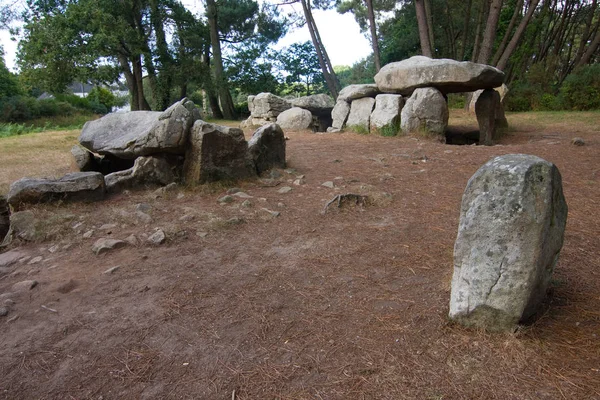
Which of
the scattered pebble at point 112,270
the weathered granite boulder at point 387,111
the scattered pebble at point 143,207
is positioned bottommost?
the scattered pebble at point 112,270

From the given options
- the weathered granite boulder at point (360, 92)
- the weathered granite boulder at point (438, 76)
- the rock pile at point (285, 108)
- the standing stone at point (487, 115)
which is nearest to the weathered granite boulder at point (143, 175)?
the weathered granite boulder at point (438, 76)

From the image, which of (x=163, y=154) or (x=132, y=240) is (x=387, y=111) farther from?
(x=132, y=240)

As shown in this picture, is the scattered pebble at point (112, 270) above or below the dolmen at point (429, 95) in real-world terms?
below

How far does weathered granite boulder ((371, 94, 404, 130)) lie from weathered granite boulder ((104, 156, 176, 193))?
20.3ft

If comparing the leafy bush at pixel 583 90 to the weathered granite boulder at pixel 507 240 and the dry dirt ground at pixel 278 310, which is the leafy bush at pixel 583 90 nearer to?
the dry dirt ground at pixel 278 310

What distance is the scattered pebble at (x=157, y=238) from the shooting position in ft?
13.3

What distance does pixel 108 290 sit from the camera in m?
3.20

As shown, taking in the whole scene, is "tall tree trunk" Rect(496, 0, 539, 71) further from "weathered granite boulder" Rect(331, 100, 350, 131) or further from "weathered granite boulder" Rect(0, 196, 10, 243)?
"weathered granite boulder" Rect(0, 196, 10, 243)

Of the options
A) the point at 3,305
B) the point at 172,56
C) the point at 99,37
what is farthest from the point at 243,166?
the point at 172,56

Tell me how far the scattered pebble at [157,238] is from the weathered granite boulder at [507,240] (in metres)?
2.82

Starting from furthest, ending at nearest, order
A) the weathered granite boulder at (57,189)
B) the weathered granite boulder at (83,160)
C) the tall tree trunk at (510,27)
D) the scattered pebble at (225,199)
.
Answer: the tall tree trunk at (510,27) → the weathered granite boulder at (83,160) → the scattered pebble at (225,199) → the weathered granite boulder at (57,189)

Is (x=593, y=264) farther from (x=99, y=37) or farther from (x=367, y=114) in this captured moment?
(x=99, y=37)

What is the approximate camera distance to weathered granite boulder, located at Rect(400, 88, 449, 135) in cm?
954

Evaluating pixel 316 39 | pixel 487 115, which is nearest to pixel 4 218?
pixel 487 115
